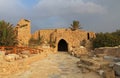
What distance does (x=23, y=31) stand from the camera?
1209 inches

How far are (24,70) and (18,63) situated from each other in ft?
2.04

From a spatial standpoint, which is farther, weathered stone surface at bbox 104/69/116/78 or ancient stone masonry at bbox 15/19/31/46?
ancient stone masonry at bbox 15/19/31/46

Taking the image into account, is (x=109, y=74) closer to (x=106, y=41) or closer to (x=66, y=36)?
(x=106, y=41)

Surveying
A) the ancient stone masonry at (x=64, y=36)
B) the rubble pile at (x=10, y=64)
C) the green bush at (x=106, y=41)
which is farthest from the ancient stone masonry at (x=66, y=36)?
the rubble pile at (x=10, y=64)

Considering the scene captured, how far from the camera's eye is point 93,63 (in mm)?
13188

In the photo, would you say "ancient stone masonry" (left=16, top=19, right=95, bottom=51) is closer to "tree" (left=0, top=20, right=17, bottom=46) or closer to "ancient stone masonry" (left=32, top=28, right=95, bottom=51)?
"ancient stone masonry" (left=32, top=28, right=95, bottom=51)

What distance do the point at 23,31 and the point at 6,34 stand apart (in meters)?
10.1

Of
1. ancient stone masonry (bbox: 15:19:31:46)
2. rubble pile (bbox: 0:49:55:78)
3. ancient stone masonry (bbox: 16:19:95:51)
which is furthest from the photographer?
ancient stone masonry (bbox: 16:19:95:51)

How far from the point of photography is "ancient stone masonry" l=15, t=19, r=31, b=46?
29984 mm

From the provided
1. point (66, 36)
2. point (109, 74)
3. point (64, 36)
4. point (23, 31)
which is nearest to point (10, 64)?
point (109, 74)

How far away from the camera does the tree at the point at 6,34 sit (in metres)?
20.1

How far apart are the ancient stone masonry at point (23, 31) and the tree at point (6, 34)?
793 centimetres

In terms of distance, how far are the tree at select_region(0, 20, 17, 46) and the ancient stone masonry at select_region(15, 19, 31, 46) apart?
7.93 meters

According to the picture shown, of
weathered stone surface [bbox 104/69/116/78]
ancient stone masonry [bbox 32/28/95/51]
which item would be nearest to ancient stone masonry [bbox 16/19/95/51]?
ancient stone masonry [bbox 32/28/95/51]
